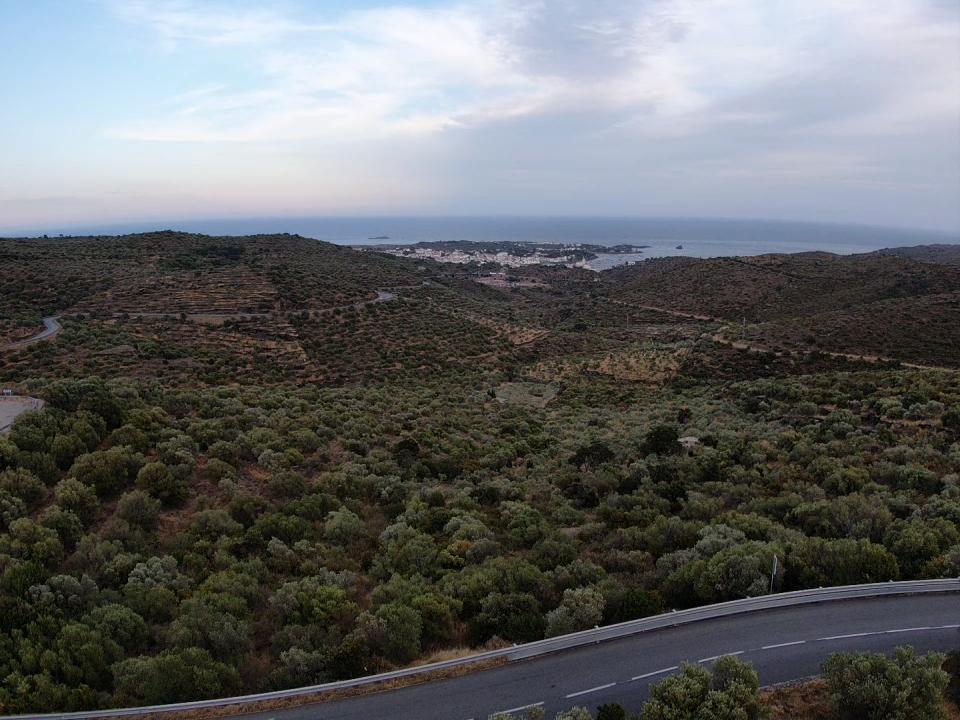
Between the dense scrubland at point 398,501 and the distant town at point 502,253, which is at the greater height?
the distant town at point 502,253

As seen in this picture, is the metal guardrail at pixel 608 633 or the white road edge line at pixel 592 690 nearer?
the metal guardrail at pixel 608 633

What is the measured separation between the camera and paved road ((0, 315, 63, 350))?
94.3 ft

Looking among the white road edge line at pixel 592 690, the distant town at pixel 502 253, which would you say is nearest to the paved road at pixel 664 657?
the white road edge line at pixel 592 690

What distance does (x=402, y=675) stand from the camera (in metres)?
8.16

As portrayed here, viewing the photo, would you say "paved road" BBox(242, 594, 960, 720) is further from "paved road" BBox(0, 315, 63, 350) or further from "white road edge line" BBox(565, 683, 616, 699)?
"paved road" BBox(0, 315, 63, 350)

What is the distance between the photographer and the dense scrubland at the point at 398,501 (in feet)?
28.6

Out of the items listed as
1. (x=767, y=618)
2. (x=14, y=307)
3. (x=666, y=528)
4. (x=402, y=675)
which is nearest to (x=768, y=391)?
(x=666, y=528)

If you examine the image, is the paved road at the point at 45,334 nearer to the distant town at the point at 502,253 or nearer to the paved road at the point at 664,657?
the paved road at the point at 664,657

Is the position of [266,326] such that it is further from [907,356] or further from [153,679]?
[907,356]

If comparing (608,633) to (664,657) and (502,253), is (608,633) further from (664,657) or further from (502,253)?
(502,253)

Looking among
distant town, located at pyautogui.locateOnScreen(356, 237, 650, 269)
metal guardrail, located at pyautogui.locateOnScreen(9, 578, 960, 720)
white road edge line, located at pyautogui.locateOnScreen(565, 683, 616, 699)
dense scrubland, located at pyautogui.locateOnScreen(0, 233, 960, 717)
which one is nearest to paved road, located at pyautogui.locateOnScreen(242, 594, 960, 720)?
white road edge line, located at pyautogui.locateOnScreen(565, 683, 616, 699)

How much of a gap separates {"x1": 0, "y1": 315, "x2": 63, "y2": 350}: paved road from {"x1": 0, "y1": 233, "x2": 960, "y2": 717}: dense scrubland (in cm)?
78

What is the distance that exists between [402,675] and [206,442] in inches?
431

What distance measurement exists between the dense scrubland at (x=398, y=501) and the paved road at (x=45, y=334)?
78 cm
